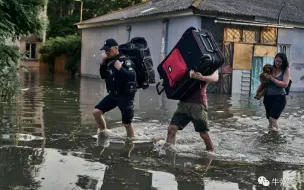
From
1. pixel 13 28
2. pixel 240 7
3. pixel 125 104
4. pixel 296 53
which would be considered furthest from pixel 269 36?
pixel 13 28

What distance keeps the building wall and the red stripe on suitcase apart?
17.2 m

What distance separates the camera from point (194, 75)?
6.06m

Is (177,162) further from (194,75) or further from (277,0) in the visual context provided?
(277,0)

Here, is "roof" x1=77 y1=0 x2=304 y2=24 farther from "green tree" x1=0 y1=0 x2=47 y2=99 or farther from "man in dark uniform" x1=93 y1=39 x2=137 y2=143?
"man in dark uniform" x1=93 y1=39 x2=137 y2=143

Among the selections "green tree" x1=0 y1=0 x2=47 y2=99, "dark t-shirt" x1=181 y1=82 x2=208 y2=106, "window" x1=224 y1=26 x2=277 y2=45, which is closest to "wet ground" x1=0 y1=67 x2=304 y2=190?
"dark t-shirt" x1=181 y1=82 x2=208 y2=106

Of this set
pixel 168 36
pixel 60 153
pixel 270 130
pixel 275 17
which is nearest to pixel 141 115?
pixel 270 130

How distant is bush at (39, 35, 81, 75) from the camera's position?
113ft

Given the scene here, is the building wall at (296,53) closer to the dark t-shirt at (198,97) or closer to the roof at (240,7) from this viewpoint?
the roof at (240,7)

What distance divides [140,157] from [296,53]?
19.1m

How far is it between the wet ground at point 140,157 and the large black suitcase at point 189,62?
3.10ft

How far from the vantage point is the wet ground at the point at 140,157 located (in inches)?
195

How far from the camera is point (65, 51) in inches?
1446

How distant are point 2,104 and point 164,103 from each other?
5.28m

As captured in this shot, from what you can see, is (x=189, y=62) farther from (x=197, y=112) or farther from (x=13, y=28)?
(x=13, y=28)
